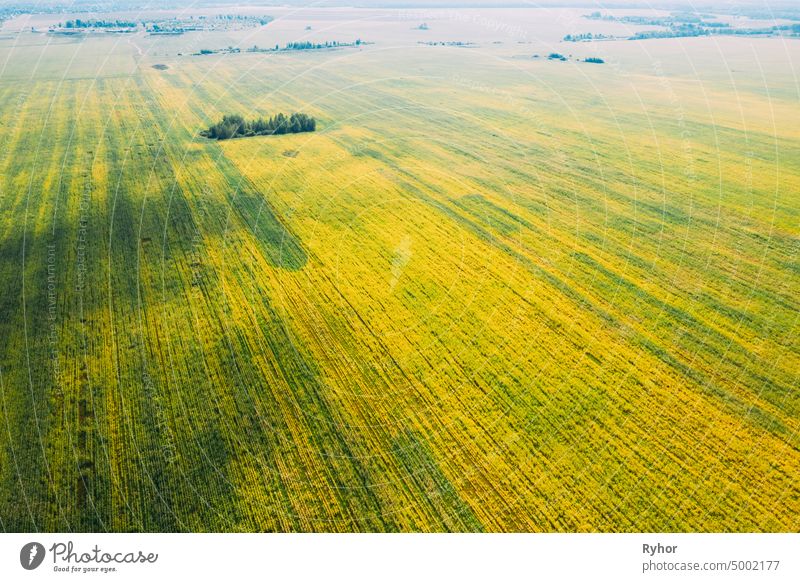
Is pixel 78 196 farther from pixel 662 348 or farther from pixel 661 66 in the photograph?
pixel 661 66

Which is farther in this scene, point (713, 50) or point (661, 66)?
point (713, 50)

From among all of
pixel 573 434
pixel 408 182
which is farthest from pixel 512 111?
pixel 573 434

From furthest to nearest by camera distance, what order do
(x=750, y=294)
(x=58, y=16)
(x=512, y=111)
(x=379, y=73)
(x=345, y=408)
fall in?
(x=58, y=16) < (x=379, y=73) < (x=512, y=111) < (x=750, y=294) < (x=345, y=408)
